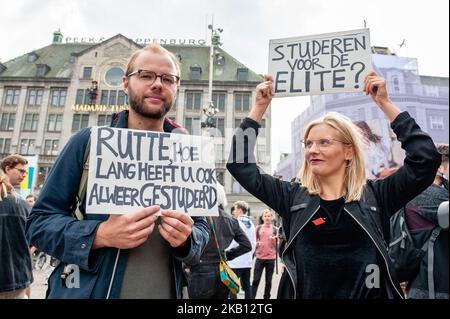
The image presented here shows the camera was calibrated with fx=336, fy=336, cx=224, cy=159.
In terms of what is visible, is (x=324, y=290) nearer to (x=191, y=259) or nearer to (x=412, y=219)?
(x=191, y=259)

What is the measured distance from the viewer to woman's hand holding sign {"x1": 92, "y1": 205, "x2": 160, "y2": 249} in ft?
4.92

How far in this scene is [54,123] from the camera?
1475 inches

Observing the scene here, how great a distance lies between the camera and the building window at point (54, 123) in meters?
37.3

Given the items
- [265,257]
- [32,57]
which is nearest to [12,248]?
[265,257]

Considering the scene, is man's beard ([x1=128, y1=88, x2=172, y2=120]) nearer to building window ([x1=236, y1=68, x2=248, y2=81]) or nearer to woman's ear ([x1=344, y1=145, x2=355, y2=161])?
woman's ear ([x1=344, y1=145, x2=355, y2=161])

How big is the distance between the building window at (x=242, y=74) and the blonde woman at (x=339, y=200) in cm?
3757

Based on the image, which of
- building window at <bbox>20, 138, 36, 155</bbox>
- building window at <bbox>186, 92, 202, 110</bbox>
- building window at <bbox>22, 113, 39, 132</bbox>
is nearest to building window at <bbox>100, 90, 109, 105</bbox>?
building window at <bbox>22, 113, 39, 132</bbox>

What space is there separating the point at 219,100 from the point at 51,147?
19209 mm

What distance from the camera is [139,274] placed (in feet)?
5.34

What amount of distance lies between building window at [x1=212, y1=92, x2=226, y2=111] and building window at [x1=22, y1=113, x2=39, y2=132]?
65.9 feet

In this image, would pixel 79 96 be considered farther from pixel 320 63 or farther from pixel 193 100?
pixel 320 63

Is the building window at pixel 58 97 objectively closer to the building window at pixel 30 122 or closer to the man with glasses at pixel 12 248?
the building window at pixel 30 122
